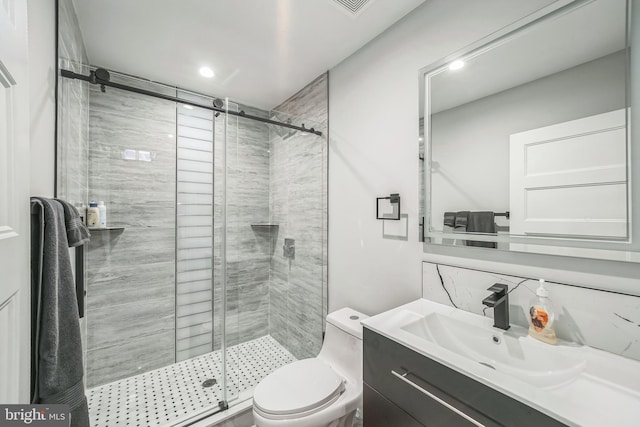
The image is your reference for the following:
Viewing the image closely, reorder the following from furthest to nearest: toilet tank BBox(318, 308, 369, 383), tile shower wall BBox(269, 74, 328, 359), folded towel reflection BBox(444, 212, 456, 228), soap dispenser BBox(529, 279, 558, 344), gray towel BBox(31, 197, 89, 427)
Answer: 1. tile shower wall BBox(269, 74, 328, 359)
2. toilet tank BBox(318, 308, 369, 383)
3. folded towel reflection BBox(444, 212, 456, 228)
4. soap dispenser BBox(529, 279, 558, 344)
5. gray towel BBox(31, 197, 89, 427)

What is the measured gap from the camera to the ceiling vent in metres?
1.35

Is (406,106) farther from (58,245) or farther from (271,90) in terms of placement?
(58,245)

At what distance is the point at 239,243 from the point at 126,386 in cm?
131

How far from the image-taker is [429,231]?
1.36 meters

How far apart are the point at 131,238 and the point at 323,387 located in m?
1.79

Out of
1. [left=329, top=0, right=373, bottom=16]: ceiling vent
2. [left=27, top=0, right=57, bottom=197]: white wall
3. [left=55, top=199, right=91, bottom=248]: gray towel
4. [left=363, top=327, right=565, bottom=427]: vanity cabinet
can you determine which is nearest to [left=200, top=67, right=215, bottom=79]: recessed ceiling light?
[left=27, top=0, right=57, bottom=197]: white wall

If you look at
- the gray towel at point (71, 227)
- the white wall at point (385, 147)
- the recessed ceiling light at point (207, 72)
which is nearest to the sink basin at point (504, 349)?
the white wall at point (385, 147)

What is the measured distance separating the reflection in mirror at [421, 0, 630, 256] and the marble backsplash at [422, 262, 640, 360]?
0.46 feet

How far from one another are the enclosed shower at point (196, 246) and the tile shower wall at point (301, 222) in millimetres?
12

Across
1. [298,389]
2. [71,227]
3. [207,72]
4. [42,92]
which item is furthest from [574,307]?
[207,72]

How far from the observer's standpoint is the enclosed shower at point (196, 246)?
1.86 meters

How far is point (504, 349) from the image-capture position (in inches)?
38.3

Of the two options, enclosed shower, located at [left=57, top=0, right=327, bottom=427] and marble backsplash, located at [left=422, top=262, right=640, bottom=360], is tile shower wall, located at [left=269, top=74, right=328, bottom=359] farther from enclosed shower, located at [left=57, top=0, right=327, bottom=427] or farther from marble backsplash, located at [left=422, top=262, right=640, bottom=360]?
marble backsplash, located at [left=422, top=262, right=640, bottom=360]

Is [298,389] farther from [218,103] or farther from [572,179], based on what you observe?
[218,103]
